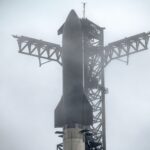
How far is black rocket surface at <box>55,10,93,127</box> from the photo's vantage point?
42500 millimetres

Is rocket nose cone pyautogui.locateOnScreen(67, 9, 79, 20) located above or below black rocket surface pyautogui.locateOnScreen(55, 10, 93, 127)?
above

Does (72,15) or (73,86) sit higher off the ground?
(72,15)

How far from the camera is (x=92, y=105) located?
47.0 metres

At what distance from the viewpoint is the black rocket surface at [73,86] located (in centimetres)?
4250

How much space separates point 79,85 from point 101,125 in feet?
17.7

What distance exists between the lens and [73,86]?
42.6 metres

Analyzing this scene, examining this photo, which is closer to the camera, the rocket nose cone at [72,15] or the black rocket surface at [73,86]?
the black rocket surface at [73,86]

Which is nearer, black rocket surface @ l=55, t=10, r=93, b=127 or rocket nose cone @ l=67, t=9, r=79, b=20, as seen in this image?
black rocket surface @ l=55, t=10, r=93, b=127

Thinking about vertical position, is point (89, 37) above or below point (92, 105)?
above

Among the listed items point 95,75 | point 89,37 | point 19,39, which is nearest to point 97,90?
point 95,75

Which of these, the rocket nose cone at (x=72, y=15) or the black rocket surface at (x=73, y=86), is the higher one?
the rocket nose cone at (x=72, y=15)

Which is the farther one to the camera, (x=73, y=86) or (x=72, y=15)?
(x=72, y=15)

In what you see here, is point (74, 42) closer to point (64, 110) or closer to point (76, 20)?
point (76, 20)

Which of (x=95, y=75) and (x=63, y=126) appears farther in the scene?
(x=95, y=75)
